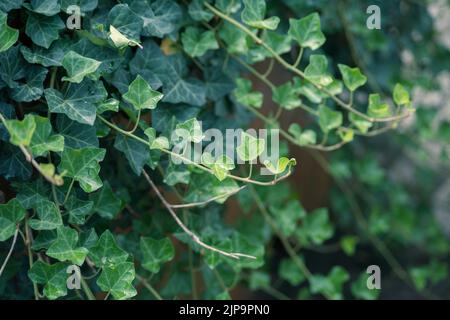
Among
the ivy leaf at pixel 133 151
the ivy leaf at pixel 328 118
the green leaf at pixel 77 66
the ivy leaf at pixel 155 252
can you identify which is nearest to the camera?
the green leaf at pixel 77 66

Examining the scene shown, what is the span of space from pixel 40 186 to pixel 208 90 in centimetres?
40

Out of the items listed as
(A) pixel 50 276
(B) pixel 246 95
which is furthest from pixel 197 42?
(A) pixel 50 276

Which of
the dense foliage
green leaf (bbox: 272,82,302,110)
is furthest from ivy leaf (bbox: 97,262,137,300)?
green leaf (bbox: 272,82,302,110)

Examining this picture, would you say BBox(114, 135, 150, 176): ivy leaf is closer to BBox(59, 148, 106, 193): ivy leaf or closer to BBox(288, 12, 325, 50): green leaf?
BBox(59, 148, 106, 193): ivy leaf

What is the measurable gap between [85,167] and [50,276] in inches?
7.3

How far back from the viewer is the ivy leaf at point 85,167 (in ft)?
3.24

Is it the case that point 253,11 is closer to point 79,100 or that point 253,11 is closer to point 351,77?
point 351,77

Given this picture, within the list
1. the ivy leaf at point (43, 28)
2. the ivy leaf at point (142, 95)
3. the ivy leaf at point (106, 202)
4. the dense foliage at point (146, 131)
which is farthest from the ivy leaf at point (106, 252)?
the ivy leaf at point (43, 28)

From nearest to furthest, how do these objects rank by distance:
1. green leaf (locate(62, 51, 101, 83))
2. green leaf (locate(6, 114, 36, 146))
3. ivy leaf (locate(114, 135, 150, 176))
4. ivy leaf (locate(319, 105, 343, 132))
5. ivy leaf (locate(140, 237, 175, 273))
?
green leaf (locate(6, 114, 36, 146)), green leaf (locate(62, 51, 101, 83)), ivy leaf (locate(114, 135, 150, 176)), ivy leaf (locate(140, 237, 175, 273)), ivy leaf (locate(319, 105, 343, 132))

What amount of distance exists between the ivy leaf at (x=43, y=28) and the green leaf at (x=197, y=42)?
26 centimetres

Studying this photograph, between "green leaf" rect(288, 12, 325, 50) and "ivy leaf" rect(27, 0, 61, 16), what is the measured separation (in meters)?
0.40

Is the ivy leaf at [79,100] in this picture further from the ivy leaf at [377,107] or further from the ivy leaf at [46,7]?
the ivy leaf at [377,107]

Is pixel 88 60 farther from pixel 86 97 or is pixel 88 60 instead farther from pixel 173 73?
pixel 173 73

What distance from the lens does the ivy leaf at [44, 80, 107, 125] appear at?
3.24 feet
